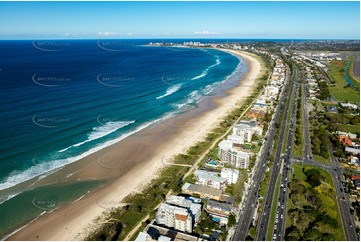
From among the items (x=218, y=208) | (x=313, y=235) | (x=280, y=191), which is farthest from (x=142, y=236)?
(x=280, y=191)

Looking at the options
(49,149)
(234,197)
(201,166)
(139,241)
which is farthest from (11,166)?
(234,197)

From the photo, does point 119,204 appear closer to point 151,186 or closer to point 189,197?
point 151,186

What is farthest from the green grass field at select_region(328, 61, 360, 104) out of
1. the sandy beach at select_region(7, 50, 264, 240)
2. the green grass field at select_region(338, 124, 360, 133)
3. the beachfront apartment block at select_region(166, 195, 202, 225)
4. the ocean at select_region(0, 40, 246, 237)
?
the beachfront apartment block at select_region(166, 195, 202, 225)

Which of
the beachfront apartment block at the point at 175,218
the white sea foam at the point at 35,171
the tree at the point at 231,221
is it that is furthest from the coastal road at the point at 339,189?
the white sea foam at the point at 35,171

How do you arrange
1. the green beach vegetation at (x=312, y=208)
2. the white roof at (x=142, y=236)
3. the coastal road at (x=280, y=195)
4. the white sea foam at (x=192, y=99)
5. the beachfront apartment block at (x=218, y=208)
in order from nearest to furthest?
the white roof at (x=142, y=236) < the green beach vegetation at (x=312, y=208) < the coastal road at (x=280, y=195) < the beachfront apartment block at (x=218, y=208) < the white sea foam at (x=192, y=99)

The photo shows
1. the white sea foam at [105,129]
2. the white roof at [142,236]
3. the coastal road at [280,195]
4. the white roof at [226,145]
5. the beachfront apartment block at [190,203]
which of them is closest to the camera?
the white roof at [142,236]

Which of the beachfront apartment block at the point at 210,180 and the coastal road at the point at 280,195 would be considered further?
the beachfront apartment block at the point at 210,180

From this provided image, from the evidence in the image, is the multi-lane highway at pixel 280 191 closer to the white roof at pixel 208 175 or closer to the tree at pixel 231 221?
the tree at pixel 231 221

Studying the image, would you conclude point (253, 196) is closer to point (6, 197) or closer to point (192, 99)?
point (6, 197)
